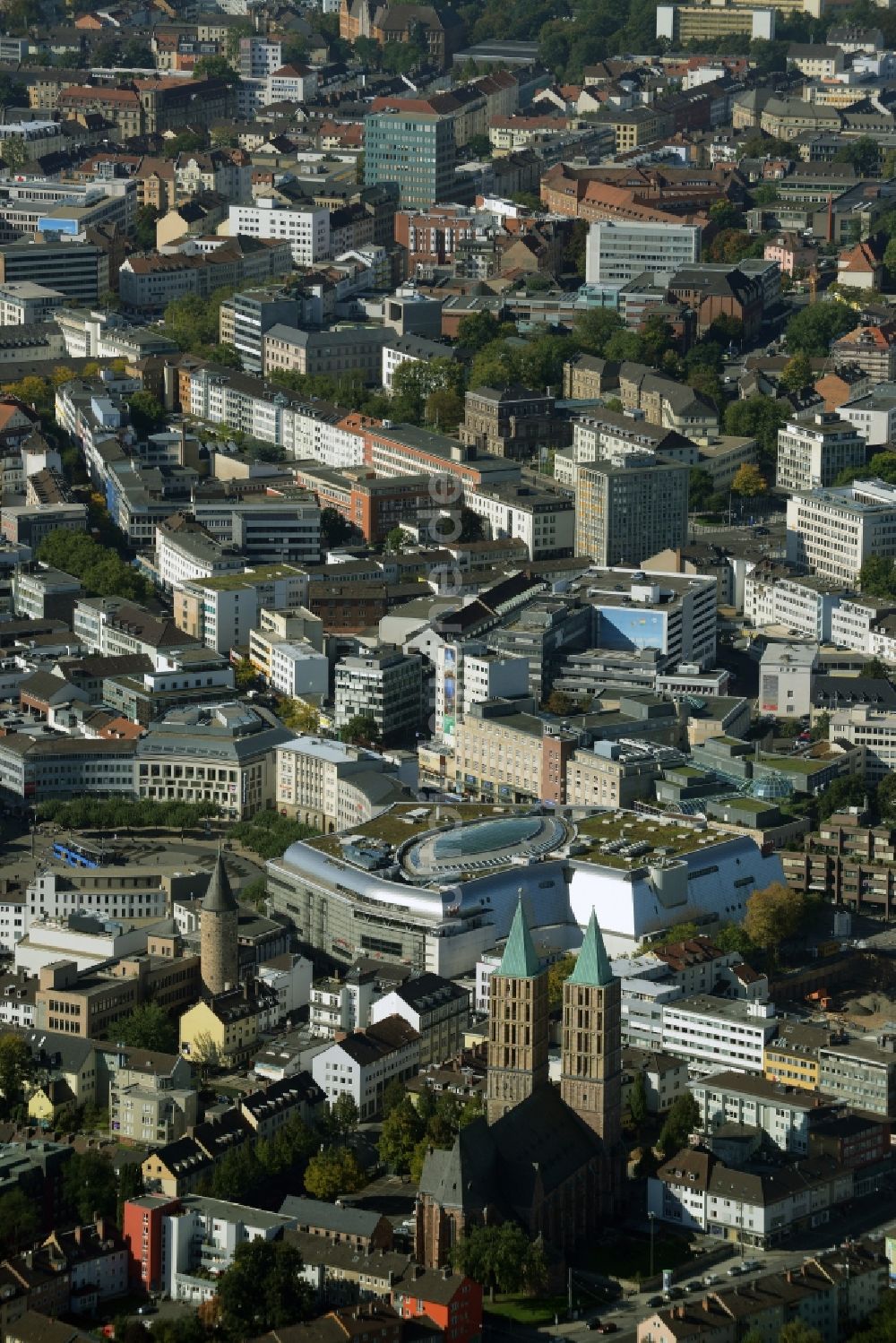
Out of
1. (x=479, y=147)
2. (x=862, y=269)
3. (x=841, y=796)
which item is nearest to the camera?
(x=841, y=796)

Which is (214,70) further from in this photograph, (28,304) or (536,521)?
(536,521)

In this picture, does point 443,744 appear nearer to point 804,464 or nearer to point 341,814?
point 341,814

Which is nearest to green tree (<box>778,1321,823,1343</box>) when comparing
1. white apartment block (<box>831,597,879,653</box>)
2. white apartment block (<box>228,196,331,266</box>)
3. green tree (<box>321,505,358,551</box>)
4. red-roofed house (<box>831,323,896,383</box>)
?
white apartment block (<box>831,597,879,653</box>)

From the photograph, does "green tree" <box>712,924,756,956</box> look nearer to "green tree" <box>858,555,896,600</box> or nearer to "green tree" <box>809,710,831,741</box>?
"green tree" <box>809,710,831,741</box>

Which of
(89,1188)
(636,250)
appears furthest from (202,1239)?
(636,250)

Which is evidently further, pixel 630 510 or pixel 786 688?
pixel 630 510

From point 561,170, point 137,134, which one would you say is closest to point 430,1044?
point 561,170
